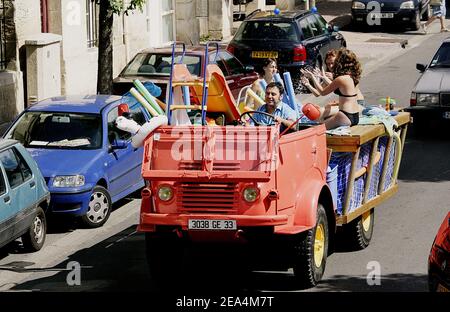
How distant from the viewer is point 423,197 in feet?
55.1

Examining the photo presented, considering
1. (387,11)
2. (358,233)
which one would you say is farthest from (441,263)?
(387,11)

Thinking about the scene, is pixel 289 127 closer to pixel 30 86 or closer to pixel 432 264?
pixel 432 264

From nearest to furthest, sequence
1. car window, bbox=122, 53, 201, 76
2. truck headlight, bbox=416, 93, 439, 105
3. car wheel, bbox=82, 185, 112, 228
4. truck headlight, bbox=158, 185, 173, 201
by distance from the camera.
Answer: truck headlight, bbox=158, 185, 173, 201
car wheel, bbox=82, 185, 112, 228
truck headlight, bbox=416, 93, 439, 105
car window, bbox=122, 53, 201, 76

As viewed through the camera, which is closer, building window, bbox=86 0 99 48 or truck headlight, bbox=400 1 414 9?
building window, bbox=86 0 99 48

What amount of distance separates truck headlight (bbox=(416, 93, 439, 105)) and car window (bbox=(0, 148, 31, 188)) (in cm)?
875

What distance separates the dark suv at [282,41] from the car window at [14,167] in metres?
12.4

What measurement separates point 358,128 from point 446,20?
30.3m

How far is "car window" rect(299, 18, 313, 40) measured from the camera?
27.1 meters

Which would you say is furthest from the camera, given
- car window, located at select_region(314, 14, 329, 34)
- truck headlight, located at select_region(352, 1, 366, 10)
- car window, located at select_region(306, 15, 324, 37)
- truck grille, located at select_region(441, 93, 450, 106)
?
truck headlight, located at select_region(352, 1, 366, 10)

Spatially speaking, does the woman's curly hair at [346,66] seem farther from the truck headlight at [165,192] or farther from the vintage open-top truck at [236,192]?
the truck headlight at [165,192]

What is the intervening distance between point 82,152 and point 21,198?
79.1 inches

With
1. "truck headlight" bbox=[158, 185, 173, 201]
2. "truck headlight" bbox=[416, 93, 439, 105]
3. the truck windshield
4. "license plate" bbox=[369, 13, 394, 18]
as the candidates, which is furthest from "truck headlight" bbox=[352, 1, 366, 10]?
"truck headlight" bbox=[158, 185, 173, 201]
